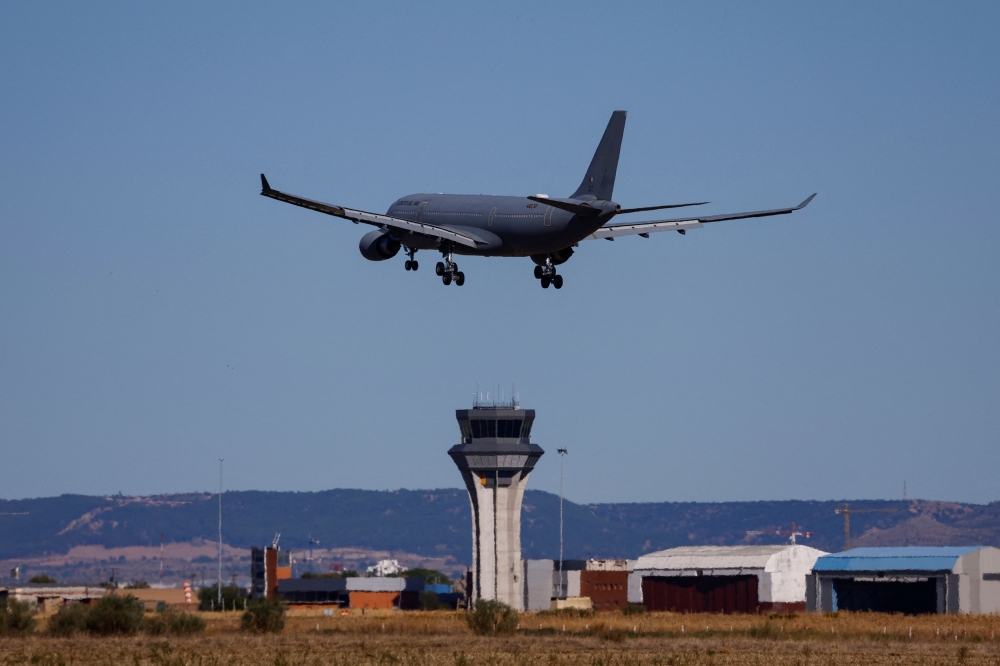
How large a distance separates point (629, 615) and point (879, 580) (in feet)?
110

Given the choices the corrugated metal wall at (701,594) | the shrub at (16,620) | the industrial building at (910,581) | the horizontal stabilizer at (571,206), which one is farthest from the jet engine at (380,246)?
the corrugated metal wall at (701,594)

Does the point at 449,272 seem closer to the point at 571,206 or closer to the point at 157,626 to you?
the point at 571,206

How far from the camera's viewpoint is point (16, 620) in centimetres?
11388

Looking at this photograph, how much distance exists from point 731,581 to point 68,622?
98204 millimetres

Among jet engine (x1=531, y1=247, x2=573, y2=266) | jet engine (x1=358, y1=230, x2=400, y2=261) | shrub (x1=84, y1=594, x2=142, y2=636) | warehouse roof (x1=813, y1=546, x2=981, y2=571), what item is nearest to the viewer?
jet engine (x1=531, y1=247, x2=573, y2=266)

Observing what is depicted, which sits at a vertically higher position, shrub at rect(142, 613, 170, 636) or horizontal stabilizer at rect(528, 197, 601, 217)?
horizontal stabilizer at rect(528, 197, 601, 217)

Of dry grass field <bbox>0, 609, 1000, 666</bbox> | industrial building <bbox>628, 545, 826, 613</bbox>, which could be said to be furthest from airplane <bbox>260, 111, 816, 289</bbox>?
industrial building <bbox>628, 545, 826, 613</bbox>

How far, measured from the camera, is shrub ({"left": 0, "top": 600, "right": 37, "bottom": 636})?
367 ft

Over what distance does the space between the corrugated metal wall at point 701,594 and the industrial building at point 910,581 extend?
17217 millimetres

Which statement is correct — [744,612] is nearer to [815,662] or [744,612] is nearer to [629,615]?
[629,615]

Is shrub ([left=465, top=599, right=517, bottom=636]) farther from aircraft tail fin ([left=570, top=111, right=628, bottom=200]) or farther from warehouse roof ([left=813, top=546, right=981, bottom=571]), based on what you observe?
warehouse roof ([left=813, top=546, right=981, bottom=571])

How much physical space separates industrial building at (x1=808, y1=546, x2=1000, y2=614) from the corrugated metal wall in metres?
17.2

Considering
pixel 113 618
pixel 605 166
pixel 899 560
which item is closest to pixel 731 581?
pixel 899 560

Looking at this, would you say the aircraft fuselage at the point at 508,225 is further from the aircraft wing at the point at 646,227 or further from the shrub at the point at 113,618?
the shrub at the point at 113,618
